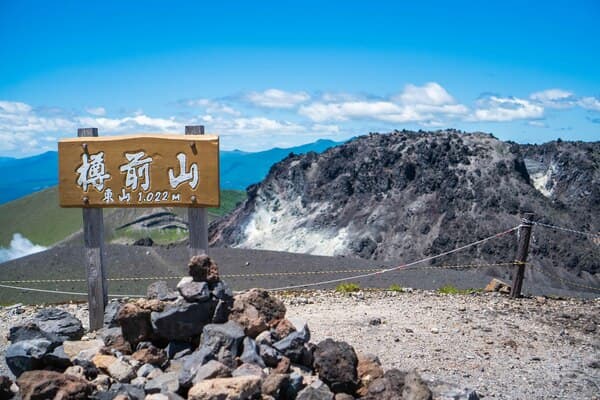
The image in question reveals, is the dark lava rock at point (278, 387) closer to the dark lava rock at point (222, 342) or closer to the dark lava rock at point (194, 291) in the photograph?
the dark lava rock at point (222, 342)

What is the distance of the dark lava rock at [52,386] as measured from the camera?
5.07m

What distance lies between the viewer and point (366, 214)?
1266 inches

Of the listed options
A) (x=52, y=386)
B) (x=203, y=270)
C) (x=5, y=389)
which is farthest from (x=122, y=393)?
(x=203, y=270)

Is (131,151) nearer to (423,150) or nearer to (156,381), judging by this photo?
(156,381)

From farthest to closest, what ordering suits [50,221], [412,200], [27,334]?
[50,221]
[412,200]
[27,334]

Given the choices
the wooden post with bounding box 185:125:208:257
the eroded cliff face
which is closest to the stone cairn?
the wooden post with bounding box 185:125:208:257

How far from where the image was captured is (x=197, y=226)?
25.7ft

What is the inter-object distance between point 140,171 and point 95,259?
1501 mm

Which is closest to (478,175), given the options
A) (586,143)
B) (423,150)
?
(423,150)

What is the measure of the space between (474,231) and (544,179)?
1339 cm

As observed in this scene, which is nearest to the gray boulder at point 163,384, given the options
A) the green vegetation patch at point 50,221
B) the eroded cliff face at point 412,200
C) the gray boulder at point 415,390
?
the gray boulder at point 415,390

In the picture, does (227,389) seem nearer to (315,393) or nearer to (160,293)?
(315,393)

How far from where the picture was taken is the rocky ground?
672cm

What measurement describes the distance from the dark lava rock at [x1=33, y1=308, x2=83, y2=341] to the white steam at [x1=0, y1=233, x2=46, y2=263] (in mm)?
38448
